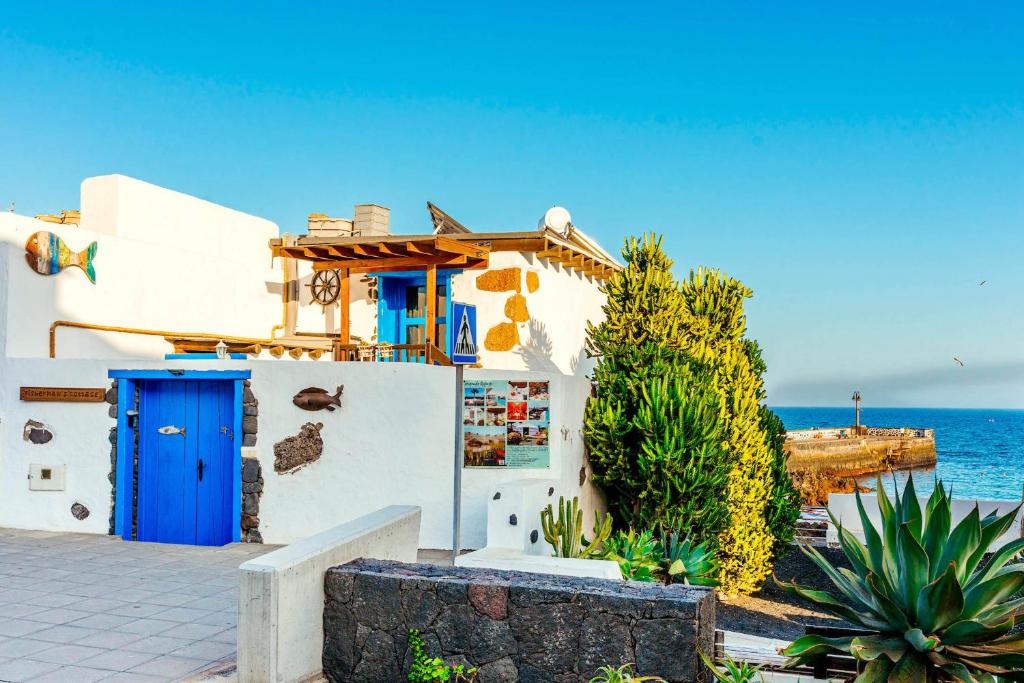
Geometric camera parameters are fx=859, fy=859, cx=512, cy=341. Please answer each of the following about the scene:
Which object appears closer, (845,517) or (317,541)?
(317,541)

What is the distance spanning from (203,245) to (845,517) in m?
14.9

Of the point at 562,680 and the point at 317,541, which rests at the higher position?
the point at 317,541

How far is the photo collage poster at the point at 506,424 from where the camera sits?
10305 millimetres

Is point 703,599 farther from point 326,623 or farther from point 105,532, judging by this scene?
point 105,532

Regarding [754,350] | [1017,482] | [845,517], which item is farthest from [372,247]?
[1017,482]

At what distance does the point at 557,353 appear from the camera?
15.4m

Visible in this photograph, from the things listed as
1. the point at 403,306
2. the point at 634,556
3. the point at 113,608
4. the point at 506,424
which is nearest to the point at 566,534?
the point at 634,556

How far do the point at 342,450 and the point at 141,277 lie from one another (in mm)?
5399

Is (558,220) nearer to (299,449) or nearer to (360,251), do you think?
(360,251)

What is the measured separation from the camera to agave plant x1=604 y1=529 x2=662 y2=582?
8.95 metres

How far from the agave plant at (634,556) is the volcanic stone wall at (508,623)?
10.9 ft

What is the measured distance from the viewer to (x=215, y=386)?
437 inches

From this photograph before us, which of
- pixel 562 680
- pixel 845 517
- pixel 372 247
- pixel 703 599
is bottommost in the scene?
pixel 845 517

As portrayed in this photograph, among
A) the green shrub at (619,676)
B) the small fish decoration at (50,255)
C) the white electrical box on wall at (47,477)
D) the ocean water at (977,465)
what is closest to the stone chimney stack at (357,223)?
the small fish decoration at (50,255)
